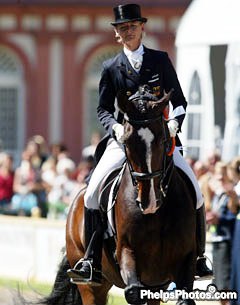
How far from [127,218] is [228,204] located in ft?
12.7

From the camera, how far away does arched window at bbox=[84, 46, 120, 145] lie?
115 ft

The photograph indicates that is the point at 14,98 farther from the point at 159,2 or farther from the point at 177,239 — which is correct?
the point at 177,239

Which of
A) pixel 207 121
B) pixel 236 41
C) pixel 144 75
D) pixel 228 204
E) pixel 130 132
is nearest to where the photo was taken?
pixel 130 132

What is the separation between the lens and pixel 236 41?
19.2 m

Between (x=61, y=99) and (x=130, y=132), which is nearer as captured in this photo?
(x=130, y=132)

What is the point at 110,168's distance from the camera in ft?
31.4

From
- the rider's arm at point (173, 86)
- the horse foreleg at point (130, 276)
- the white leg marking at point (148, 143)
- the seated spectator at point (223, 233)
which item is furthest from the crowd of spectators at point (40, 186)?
the white leg marking at point (148, 143)

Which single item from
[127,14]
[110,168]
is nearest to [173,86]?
[127,14]

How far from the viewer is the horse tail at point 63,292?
11.2 m

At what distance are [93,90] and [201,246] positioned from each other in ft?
84.0

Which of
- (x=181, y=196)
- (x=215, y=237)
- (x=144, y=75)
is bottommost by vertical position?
(x=215, y=237)

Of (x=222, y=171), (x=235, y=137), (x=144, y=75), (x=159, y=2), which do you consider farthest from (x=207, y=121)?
(x=159, y=2)

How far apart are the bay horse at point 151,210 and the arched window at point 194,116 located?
12102mm

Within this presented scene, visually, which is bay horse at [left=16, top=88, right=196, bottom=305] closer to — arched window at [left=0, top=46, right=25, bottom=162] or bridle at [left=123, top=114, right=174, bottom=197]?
bridle at [left=123, top=114, right=174, bottom=197]
